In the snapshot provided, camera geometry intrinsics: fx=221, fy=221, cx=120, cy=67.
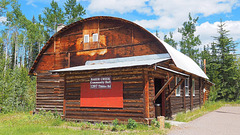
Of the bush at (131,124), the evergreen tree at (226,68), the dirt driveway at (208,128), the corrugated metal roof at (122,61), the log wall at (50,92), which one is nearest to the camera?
the dirt driveway at (208,128)

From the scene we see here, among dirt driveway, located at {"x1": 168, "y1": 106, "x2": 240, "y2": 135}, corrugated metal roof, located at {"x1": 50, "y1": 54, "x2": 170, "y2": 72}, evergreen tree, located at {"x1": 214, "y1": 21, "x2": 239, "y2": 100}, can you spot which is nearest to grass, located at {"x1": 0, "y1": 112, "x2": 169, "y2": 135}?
dirt driveway, located at {"x1": 168, "y1": 106, "x2": 240, "y2": 135}

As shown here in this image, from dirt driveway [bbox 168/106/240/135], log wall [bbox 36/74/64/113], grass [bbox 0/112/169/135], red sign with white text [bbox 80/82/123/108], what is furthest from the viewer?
log wall [bbox 36/74/64/113]

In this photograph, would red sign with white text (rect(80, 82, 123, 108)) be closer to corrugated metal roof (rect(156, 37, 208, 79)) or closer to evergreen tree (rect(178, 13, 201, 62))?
corrugated metal roof (rect(156, 37, 208, 79))

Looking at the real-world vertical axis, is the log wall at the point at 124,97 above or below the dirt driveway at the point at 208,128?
above

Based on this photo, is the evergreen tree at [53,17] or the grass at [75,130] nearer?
the grass at [75,130]

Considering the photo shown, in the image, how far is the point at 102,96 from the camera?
11.3m

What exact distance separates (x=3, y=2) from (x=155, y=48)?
2993cm

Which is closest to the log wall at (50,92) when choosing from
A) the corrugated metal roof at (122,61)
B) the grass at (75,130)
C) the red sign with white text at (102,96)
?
the corrugated metal roof at (122,61)

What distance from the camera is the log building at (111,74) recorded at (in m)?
10.6

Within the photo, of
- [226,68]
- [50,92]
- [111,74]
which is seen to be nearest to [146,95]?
[111,74]

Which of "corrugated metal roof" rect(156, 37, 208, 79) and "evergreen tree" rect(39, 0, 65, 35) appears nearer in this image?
"corrugated metal roof" rect(156, 37, 208, 79)

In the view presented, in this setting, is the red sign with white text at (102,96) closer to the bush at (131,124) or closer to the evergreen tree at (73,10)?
the bush at (131,124)

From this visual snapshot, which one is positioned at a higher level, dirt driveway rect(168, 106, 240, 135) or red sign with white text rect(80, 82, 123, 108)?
red sign with white text rect(80, 82, 123, 108)

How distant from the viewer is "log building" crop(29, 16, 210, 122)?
10.6 m
